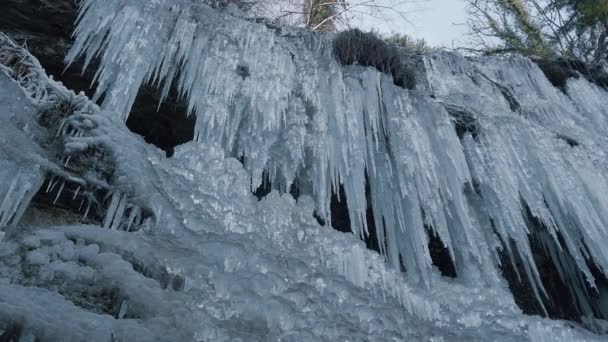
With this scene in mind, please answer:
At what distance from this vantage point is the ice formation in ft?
7.41

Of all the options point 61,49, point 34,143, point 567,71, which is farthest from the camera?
point 567,71

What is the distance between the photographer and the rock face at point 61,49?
4.08 metres

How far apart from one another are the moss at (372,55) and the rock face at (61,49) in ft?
5.72

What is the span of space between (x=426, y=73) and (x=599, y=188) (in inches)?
85.2

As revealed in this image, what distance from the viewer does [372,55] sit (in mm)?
5113

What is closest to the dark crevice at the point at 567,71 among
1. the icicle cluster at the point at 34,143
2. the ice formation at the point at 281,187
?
the ice formation at the point at 281,187

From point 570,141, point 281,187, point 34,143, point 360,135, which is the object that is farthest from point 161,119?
point 570,141

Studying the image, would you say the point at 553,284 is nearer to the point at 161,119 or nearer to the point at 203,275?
the point at 161,119

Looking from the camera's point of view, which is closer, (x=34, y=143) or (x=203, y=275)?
(x=203, y=275)

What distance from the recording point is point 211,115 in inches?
161

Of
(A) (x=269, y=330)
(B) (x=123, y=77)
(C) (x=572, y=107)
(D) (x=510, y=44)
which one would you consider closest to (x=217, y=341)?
(A) (x=269, y=330)

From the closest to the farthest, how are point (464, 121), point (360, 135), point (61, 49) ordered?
point (61, 49)
point (360, 135)
point (464, 121)

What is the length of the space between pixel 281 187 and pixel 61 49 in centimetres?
225

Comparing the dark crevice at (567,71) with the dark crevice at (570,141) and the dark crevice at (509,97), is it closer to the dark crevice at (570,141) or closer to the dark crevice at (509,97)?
the dark crevice at (509,97)
